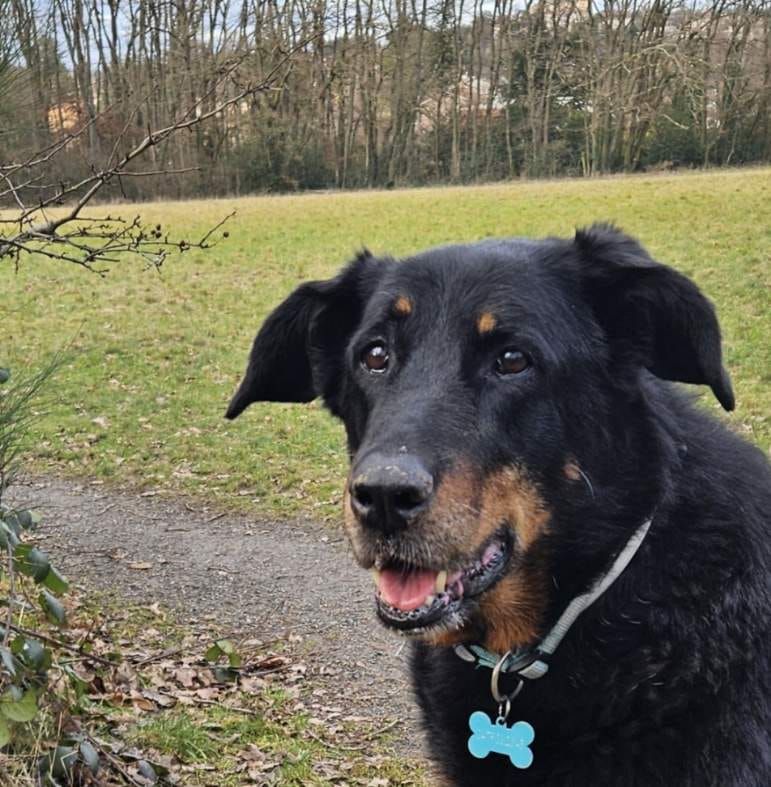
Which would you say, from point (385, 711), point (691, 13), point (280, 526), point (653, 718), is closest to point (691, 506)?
point (653, 718)

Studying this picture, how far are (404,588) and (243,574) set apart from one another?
14.3 feet

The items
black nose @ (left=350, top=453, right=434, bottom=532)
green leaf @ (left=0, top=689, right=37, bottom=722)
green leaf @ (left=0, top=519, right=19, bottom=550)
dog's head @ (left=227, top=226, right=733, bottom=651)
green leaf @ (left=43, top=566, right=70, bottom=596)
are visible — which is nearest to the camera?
black nose @ (left=350, top=453, right=434, bottom=532)

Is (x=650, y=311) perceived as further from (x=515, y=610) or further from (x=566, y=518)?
(x=515, y=610)

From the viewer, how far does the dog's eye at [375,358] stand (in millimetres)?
2768

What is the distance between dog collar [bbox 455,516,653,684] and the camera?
2527 millimetres

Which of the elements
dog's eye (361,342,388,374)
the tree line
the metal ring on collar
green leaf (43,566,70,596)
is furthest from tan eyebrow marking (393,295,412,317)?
the tree line

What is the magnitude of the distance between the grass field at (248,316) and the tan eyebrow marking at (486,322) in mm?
1732

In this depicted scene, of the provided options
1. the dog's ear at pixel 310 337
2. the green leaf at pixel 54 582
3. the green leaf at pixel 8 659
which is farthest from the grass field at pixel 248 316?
the green leaf at pixel 8 659

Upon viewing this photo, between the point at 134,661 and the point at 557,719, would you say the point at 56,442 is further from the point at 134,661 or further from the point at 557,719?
the point at 557,719

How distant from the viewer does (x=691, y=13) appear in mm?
36781

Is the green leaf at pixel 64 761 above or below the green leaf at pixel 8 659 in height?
below

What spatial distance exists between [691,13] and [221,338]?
103 feet

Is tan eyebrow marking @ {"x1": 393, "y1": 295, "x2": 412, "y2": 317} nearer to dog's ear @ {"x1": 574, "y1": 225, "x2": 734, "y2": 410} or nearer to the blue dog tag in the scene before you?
dog's ear @ {"x1": 574, "y1": 225, "x2": 734, "y2": 410}

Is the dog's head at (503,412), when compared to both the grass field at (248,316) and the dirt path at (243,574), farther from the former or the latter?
the dirt path at (243,574)
